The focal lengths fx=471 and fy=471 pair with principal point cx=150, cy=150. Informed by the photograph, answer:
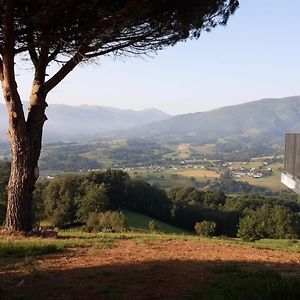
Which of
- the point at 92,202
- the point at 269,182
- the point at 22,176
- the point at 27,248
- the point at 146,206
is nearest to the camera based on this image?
the point at 27,248

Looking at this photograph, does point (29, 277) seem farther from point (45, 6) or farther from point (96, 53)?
point (96, 53)

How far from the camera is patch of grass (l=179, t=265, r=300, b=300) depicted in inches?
185

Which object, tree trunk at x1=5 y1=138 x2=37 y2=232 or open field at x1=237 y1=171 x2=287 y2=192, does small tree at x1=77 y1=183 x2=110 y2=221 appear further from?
open field at x1=237 y1=171 x2=287 y2=192

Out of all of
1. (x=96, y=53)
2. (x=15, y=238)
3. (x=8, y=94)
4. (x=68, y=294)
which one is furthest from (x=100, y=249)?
(x=96, y=53)

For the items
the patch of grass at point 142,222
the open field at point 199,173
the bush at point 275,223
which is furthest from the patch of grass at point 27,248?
the open field at point 199,173

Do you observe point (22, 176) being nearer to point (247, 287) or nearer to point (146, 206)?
point (247, 287)

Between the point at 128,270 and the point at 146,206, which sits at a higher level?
the point at 128,270

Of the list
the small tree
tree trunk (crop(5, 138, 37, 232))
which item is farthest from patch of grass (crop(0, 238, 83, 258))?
the small tree

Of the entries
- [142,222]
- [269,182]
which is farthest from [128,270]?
[269,182]

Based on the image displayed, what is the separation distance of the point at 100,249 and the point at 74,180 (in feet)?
135

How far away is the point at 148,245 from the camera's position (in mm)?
9344

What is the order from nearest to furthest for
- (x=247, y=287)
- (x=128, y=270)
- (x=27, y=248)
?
(x=247, y=287) < (x=128, y=270) < (x=27, y=248)

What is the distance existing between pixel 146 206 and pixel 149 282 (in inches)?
1860

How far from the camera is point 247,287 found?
5.15 m
